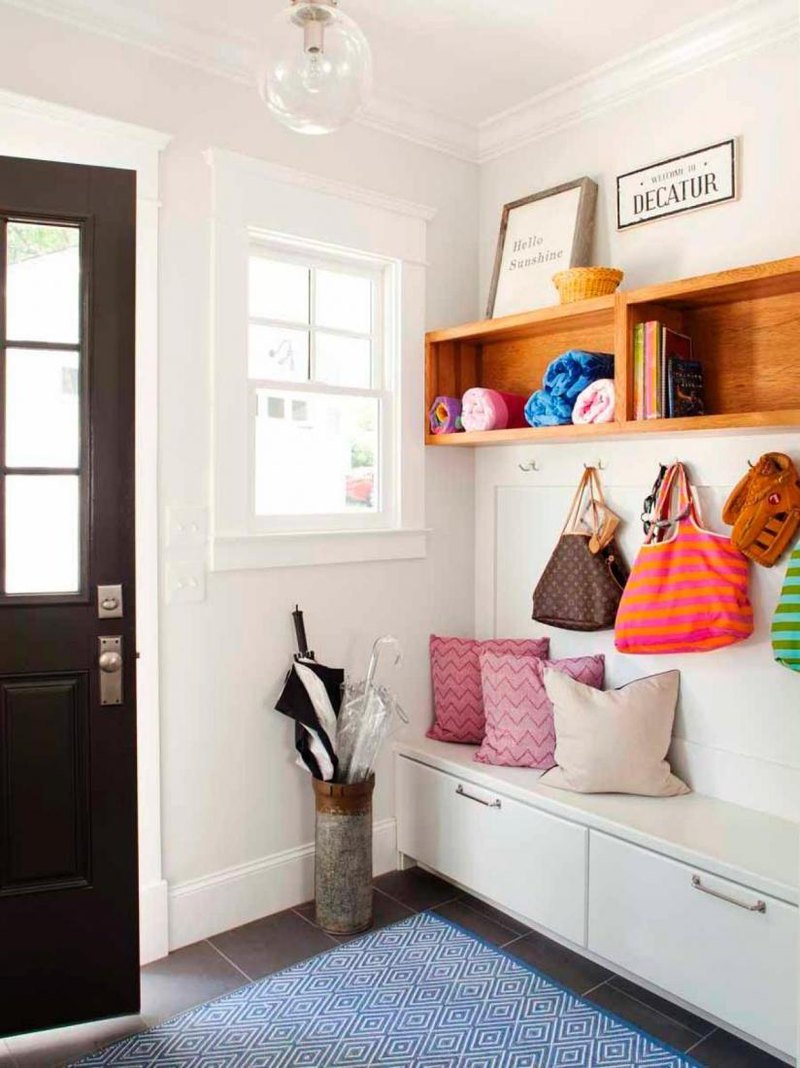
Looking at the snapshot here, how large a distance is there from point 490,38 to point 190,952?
2820 mm

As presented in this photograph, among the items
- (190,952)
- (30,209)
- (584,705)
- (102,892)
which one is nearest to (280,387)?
(30,209)

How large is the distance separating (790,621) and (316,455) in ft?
5.05

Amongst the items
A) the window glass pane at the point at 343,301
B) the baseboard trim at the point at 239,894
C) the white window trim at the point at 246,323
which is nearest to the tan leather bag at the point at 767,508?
the white window trim at the point at 246,323

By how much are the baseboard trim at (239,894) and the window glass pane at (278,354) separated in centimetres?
155

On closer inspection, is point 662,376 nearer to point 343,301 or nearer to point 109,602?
point 343,301

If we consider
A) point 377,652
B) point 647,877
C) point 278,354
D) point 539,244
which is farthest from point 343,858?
point 539,244

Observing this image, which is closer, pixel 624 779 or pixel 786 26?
pixel 786 26

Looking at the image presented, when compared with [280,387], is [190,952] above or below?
below

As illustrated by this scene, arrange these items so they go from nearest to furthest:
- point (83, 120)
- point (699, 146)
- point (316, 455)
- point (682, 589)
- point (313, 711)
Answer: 1. point (83, 120)
2. point (682, 589)
3. point (699, 146)
4. point (313, 711)
5. point (316, 455)

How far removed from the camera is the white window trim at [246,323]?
106 inches

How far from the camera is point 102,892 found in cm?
225

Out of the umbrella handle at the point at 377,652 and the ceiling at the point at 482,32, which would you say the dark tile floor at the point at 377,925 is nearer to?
the umbrella handle at the point at 377,652

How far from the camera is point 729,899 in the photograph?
218cm

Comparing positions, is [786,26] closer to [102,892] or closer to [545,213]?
[545,213]
